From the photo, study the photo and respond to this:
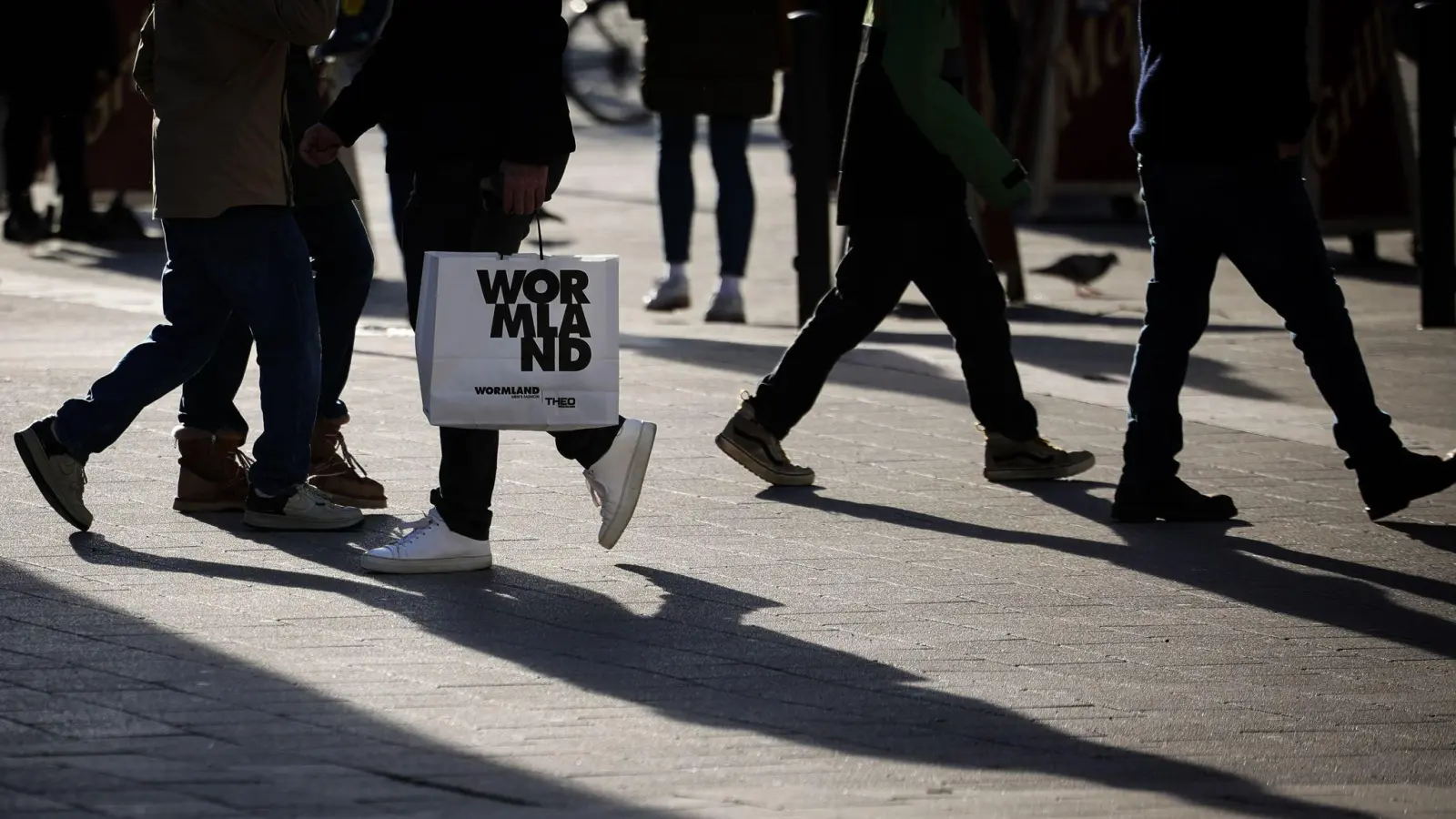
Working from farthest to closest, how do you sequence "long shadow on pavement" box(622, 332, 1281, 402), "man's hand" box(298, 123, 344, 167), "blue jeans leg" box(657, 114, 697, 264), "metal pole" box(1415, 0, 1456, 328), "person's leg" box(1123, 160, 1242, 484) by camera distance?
"blue jeans leg" box(657, 114, 697, 264)
"metal pole" box(1415, 0, 1456, 328)
"long shadow on pavement" box(622, 332, 1281, 402)
"person's leg" box(1123, 160, 1242, 484)
"man's hand" box(298, 123, 344, 167)

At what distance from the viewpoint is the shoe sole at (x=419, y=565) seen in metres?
5.62

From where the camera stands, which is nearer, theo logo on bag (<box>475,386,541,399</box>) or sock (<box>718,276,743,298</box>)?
theo logo on bag (<box>475,386,541,399</box>)

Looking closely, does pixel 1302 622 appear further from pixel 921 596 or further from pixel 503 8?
pixel 503 8

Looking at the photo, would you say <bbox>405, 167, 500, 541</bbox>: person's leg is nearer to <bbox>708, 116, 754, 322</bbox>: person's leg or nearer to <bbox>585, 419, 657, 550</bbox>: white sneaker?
<bbox>585, 419, 657, 550</bbox>: white sneaker

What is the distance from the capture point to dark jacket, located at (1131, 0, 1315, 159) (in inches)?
244

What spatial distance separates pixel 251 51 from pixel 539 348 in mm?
1096

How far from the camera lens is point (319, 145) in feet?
18.3

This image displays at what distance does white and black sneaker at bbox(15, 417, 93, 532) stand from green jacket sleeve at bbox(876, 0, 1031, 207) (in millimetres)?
2407

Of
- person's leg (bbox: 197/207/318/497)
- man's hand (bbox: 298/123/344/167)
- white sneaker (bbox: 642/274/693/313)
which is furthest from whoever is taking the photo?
white sneaker (bbox: 642/274/693/313)

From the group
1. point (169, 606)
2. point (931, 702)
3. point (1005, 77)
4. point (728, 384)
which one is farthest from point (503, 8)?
point (1005, 77)

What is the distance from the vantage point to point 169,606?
5234mm

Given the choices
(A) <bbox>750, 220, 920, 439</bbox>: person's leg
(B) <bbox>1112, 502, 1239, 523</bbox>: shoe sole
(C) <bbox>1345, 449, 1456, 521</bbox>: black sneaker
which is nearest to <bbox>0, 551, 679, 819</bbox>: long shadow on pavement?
(A) <bbox>750, 220, 920, 439</bbox>: person's leg

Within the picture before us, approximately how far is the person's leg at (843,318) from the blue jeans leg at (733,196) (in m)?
3.71

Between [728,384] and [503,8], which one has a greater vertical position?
[503,8]
